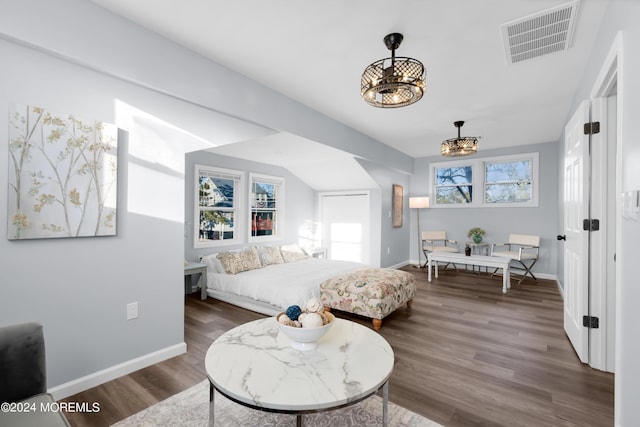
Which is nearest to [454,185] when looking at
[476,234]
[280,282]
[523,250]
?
[476,234]

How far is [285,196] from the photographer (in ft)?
19.8

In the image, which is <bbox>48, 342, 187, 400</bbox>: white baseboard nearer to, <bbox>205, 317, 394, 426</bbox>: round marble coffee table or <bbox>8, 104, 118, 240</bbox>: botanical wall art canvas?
<bbox>8, 104, 118, 240</bbox>: botanical wall art canvas

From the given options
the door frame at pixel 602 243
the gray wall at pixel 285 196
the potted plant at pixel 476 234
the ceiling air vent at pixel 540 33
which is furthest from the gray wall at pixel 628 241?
the potted plant at pixel 476 234

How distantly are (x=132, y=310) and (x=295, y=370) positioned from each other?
158 centimetres

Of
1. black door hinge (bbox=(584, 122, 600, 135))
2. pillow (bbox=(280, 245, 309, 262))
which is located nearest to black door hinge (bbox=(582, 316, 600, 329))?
black door hinge (bbox=(584, 122, 600, 135))

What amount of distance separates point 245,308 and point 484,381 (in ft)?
8.90

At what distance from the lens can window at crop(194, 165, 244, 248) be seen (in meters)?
4.55

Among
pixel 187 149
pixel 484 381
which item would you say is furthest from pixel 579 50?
pixel 187 149

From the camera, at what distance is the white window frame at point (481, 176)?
5.67 meters

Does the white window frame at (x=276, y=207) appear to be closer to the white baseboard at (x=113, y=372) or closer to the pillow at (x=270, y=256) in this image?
the pillow at (x=270, y=256)

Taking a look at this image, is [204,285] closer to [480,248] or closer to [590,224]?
[590,224]

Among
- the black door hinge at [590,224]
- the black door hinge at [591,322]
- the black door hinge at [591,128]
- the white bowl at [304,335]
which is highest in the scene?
the black door hinge at [591,128]

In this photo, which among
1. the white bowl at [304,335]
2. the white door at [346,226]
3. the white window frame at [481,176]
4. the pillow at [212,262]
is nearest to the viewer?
the white bowl at [304,335]

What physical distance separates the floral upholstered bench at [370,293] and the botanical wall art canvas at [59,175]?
226 centimetres
